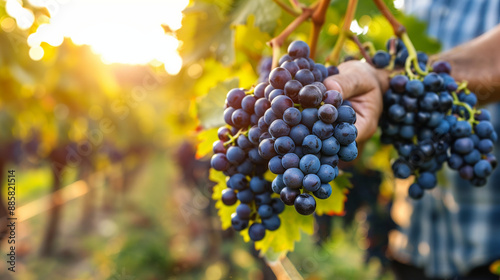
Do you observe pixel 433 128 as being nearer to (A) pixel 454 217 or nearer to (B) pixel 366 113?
(B) pixel 366 113

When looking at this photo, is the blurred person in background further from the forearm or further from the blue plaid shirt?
the forearm

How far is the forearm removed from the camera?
1.01m

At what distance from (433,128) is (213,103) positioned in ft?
1.76

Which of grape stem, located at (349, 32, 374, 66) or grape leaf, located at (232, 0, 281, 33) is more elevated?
grape leaf, located at (232, 0, 281, 33)

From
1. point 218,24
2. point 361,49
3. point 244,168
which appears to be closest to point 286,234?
point 244,168

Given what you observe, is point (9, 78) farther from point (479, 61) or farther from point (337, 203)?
point (479, 61)

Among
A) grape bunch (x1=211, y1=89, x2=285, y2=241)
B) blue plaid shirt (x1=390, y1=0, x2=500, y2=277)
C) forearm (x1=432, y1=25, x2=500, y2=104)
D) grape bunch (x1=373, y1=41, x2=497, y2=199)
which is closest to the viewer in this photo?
grape bunch (x1=211, y1=89, x2=285, y2=241)

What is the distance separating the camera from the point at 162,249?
4363 mm

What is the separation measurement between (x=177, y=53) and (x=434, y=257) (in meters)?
1.68

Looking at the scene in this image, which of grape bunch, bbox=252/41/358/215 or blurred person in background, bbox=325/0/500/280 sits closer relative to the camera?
grape bunch, bbox=252/41/358/215

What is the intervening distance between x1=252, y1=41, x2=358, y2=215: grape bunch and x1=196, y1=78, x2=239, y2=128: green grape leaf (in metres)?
0.32

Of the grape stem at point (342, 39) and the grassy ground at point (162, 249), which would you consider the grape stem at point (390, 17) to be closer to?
the grape stem at point (342, 39)

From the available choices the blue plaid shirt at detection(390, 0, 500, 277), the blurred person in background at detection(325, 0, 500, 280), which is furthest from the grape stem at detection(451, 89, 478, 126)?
the blue plaid shirt at detection(390, 0, 500, 277)

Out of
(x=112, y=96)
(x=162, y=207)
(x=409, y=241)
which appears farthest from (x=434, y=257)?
(x=162, y=207)
